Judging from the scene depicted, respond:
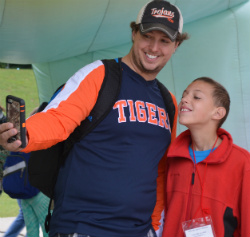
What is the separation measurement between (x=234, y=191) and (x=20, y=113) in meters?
0.91

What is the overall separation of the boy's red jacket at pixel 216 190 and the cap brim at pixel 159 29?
0.43 metres

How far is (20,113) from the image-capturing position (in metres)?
1.14

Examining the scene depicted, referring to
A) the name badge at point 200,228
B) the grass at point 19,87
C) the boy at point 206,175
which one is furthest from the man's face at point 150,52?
the grass at point 19,87

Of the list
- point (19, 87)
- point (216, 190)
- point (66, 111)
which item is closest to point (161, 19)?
point (66, 111)

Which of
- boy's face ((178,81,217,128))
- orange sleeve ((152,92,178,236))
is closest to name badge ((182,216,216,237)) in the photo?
orange sleeve ((152,92,178,236))

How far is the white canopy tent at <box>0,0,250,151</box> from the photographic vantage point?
2680 millimetres

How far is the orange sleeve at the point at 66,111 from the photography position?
125cm

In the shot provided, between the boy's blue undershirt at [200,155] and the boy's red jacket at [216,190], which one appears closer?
the boy's red jacket at [216,190]

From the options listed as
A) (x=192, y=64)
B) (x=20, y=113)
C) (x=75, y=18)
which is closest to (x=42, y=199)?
(x=75, y=18)

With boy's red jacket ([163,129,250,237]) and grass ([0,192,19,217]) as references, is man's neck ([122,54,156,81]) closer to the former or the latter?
boy's red jacket ([163,129,250,237])

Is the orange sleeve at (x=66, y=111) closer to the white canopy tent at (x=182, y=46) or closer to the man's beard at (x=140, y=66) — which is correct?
the man's beard at (x=140, y=66)

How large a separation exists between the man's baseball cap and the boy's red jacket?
18.1 inches

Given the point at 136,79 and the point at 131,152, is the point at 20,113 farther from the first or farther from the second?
the point at 136,79

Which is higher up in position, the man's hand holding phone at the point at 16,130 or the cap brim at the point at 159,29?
the cap brim at the point at 159,29
